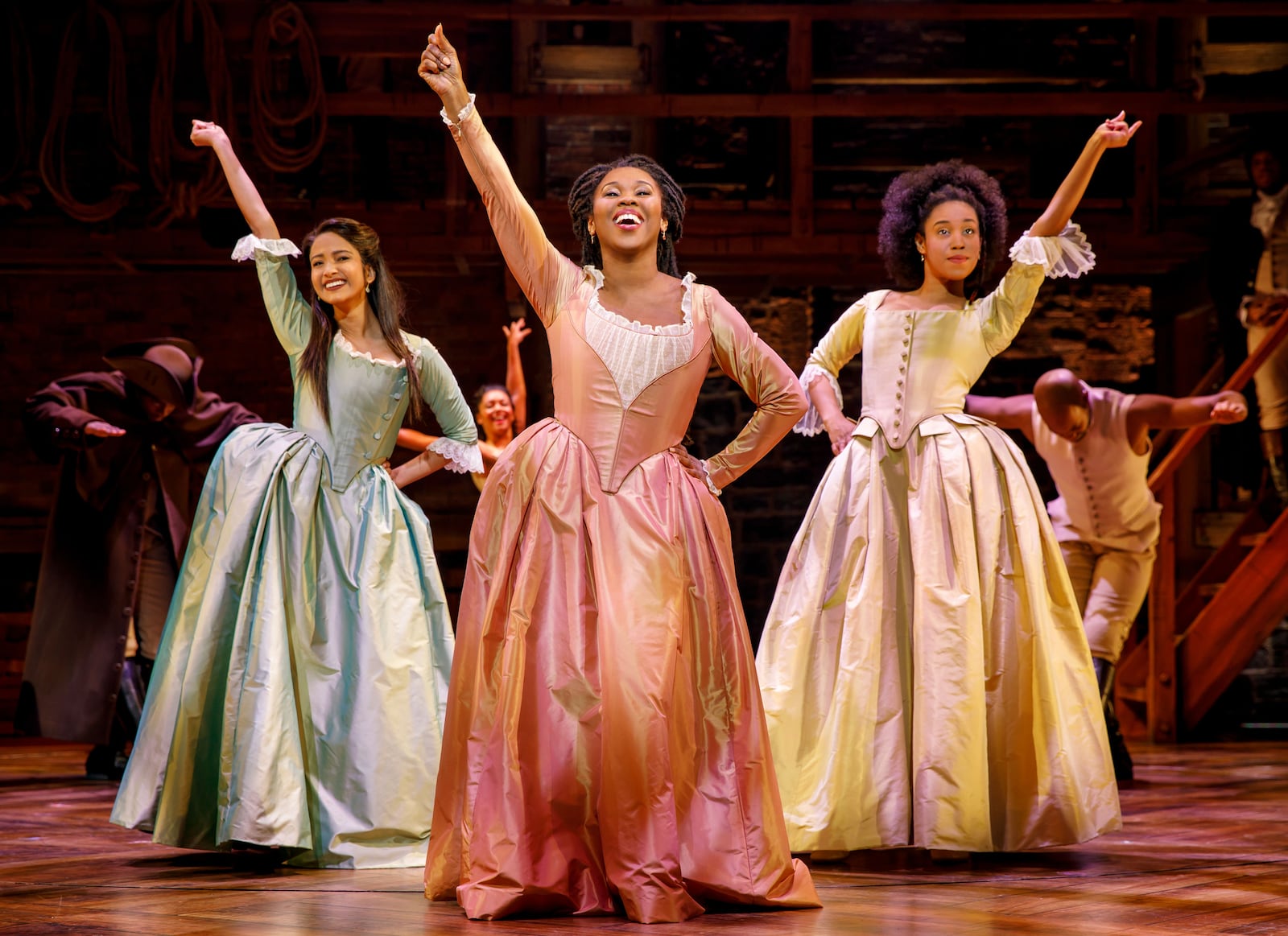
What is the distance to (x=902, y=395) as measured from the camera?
3773mm

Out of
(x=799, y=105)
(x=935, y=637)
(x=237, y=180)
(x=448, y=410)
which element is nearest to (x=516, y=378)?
(x=799, y=105)

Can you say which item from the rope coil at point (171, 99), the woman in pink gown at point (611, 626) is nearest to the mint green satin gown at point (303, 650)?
the woman in pink gown at point (611, 626)

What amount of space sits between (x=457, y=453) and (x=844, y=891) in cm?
161

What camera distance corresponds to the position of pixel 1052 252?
3.65m

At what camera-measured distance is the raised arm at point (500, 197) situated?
2.79 metres

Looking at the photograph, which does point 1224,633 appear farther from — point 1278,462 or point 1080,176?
point 1080,176

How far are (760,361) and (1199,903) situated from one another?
1.29 metres

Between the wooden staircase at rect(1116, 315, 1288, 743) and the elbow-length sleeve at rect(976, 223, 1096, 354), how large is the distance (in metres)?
2.94

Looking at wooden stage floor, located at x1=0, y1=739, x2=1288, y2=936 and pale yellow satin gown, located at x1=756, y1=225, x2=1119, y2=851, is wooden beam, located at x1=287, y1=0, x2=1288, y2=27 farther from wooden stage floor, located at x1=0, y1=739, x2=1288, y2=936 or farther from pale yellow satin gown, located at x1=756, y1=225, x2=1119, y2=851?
wooden stage floor, located at x1=0, y1=739, x2=1288, y2=936

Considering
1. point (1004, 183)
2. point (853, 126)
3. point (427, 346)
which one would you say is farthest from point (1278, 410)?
point (427, 346)

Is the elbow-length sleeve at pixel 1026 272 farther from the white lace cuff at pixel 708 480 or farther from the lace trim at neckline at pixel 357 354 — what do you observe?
the lace trim at neckline at pixel 357 354

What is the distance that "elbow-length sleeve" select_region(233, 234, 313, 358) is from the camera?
376 cm

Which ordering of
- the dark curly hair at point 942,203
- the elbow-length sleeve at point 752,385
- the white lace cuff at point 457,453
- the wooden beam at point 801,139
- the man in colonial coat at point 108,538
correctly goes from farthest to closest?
the wooden beam at point 801,139, the man in colonial coat at point 108,538, the white lace cuff at point 457,453, the dark curly hair at point 942,203, the elbow-length sleeve at point 752,385

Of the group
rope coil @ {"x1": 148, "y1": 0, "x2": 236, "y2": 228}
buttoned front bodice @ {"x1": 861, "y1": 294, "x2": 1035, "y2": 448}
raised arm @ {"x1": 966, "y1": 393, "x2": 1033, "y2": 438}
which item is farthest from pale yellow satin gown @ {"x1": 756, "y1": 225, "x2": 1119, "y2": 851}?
rope coil @ {"x1": 148, "y1": 0, "x2": 236, "y2": 228}
